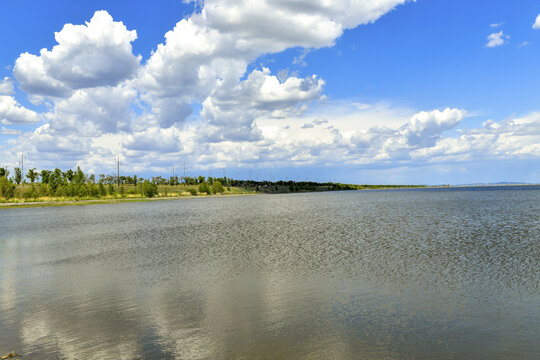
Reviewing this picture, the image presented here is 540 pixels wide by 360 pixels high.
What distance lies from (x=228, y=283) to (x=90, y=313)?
8.55 metres

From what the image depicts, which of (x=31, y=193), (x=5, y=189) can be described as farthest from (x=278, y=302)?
(x=31, y=193)

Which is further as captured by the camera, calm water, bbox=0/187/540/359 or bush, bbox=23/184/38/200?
bush, bbox=23/184/38/200

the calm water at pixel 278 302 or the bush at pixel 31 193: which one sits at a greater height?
the bush at pixel 31 193

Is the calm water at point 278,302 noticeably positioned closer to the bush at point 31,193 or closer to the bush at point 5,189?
the bush at point 31,193

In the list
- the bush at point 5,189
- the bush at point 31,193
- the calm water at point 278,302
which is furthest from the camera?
the bush at point 31,193

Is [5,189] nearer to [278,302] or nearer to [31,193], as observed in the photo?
[31,193]

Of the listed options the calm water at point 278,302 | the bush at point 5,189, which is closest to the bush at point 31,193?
the bush at point 5,189

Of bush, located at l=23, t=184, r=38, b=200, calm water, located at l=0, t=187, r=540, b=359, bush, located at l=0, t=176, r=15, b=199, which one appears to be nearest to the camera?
calm water, located at l=0, t=187, r=540, b=359

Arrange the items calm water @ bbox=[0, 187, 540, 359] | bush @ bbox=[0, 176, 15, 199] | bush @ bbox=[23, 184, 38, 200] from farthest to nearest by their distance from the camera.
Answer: bush @ bbox=[23, 184, 38, 200] → bush @ bbox=[0, 176, 15, 199] → calm water @ bbox=[0, 187, 540, 359]

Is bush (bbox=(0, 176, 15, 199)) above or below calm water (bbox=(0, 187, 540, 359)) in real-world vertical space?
above

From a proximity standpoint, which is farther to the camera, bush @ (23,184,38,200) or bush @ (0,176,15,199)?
bush @ (23,184,38,200)

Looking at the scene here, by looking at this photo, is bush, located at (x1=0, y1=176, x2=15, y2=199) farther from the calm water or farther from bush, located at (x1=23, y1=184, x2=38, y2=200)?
the calm water

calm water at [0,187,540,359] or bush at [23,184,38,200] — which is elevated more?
bush at [23,184,38,200]

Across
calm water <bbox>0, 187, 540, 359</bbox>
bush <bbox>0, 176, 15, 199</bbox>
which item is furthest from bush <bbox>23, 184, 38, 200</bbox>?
calm water <bbox>0, 187, 540, 359</bbox>
